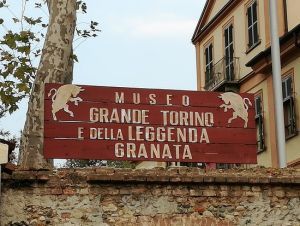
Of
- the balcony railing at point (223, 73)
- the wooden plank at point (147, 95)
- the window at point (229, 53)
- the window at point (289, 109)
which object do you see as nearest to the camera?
the wooden plank at point (147, 95)

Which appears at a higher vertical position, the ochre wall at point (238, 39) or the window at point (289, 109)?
the ochre wall at point (238, 39)

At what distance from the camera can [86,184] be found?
1085cm

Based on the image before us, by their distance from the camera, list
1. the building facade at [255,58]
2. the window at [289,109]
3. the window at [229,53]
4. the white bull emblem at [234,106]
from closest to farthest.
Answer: the white bull emblem at [234,106] < the window at [289,109] < the building facade at [255,58] < the window at [229,53]

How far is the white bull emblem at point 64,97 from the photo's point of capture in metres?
11.7

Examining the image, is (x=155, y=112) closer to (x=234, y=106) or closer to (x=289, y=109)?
(x=234, y=106)

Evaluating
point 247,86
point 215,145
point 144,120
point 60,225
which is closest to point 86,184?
point 60,225

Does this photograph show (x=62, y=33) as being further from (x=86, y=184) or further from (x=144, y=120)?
(x=86, y=184)

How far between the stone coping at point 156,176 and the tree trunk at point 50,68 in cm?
387

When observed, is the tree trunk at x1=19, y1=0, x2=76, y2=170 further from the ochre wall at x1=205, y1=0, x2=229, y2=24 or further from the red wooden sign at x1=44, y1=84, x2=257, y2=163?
the ochre wall at x1=205, y1=0, x2=229, y2=24

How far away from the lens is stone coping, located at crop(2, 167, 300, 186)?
1068 centimetres

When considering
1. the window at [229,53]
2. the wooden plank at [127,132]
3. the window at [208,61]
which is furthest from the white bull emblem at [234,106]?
the window at [208,61]

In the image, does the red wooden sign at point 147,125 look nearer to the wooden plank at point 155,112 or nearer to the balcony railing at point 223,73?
the wooden plank at point 155,112

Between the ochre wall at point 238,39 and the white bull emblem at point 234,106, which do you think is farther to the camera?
the ochre wall at point 238,39

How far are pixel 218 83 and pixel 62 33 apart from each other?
42.2ft
